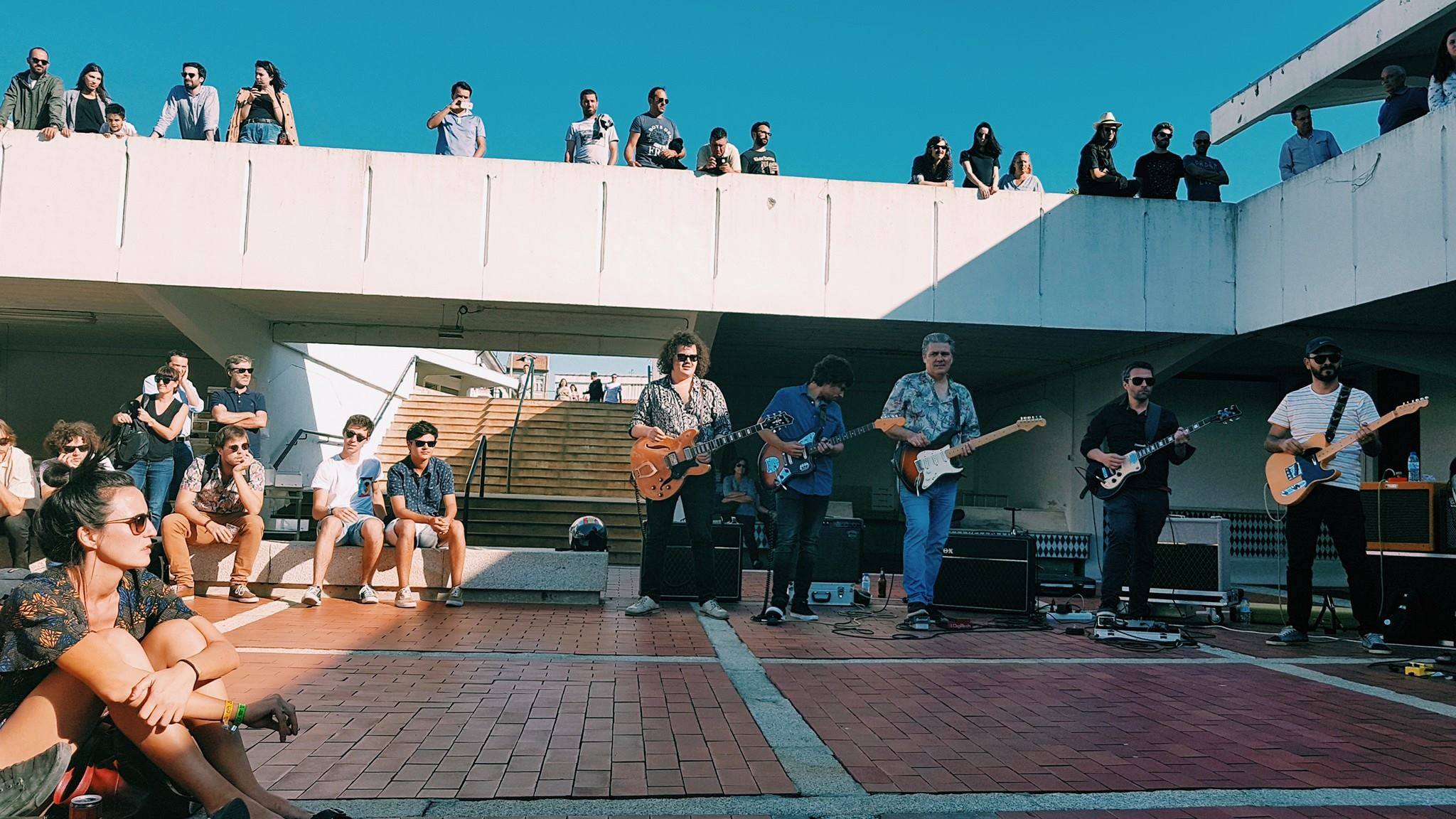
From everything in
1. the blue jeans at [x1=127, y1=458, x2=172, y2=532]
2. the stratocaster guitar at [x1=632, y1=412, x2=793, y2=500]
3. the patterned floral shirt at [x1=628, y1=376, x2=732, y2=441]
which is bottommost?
the blue jeans at [x1=127, y1=458, x2=172, y2=532]

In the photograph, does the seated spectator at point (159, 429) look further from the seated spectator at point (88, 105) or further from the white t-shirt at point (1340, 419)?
the white t-shirt at point (1340, 419)

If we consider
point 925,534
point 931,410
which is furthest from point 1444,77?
point 925,534

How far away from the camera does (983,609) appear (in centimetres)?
715

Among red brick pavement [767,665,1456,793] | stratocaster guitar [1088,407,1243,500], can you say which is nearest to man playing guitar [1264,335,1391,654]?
stratocaster guitar [1088,407,1243,500]

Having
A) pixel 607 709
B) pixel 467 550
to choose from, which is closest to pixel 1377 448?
pixel 607 709

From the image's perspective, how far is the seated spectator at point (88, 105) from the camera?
1076 cm

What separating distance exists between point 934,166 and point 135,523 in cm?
1080

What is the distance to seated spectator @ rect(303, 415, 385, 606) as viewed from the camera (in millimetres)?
6910

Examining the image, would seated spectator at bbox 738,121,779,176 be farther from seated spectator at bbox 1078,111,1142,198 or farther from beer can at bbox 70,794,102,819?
beer can at bbox 70,794,102,819

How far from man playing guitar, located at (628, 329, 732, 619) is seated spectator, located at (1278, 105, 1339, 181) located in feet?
25.2

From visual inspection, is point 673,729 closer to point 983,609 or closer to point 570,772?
point 570,772

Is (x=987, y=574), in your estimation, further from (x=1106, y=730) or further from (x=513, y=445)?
(x=513, y=445)

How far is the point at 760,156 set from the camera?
11758mm

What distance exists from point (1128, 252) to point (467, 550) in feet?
28.3
